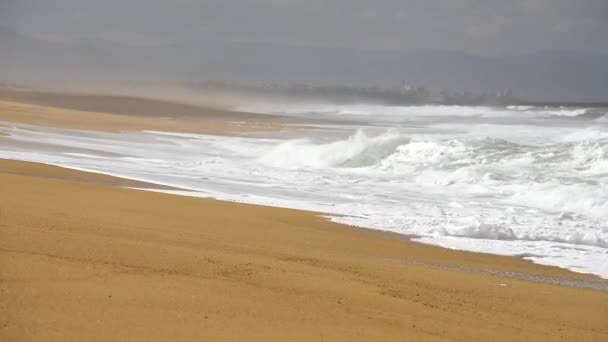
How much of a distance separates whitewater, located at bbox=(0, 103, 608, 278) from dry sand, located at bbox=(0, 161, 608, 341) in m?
2.15

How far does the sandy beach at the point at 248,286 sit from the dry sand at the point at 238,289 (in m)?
0.01

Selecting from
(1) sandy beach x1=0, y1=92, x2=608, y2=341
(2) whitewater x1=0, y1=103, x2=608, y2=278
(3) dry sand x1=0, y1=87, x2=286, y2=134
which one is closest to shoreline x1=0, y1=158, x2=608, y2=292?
(1) sandy beach x1=0, y1=92, x2=608, y2=341

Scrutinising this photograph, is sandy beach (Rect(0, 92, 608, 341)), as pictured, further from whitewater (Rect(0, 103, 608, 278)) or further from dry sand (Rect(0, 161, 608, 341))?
whitewater (Rect(0, 103, 608, 278))

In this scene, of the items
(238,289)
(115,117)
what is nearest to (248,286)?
(238,289)

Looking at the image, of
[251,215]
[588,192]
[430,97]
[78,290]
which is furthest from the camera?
[430,97]

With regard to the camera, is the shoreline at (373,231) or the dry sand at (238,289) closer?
the dry sand at (238,289)

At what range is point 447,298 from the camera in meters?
6.69

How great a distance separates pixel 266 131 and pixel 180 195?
27.1 metres

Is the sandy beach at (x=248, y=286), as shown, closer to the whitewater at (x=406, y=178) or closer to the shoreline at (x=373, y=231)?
the shoreline at (x=373, y=231)

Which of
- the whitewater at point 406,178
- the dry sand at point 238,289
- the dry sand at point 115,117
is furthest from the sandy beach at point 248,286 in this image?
the dry sand at point 115,117

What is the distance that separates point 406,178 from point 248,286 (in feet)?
54.8

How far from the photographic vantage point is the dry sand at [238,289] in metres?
4.80

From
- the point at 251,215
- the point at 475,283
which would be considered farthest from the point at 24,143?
the point at 475,283

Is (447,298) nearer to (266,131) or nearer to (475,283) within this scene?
(475,283)
